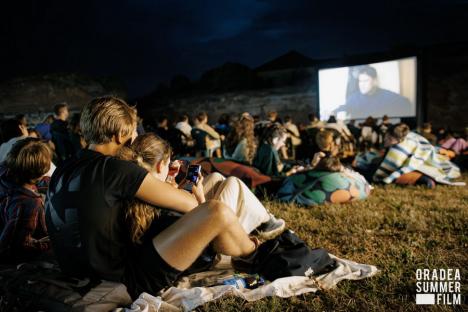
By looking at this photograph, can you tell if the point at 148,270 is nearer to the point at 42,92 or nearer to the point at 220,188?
the point at 220,188

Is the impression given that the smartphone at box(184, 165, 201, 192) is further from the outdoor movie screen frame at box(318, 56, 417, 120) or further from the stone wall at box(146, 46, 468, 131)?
the stone wall at box(146, 46, 468, 131)

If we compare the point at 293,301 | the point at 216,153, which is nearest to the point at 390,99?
the point at 216,153

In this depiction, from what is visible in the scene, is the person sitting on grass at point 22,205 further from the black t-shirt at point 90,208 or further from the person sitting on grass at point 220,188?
the person sitting on grass at point 220,188

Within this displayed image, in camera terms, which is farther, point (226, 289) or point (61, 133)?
point (61, 133)

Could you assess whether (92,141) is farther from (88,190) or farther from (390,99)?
(390,99)

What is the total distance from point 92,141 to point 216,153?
7658 mm

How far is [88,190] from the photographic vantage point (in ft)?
5.82

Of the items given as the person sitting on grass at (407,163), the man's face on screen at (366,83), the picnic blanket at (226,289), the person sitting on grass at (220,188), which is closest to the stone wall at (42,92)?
the man's face on screen at (366,83)

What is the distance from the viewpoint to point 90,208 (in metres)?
1.79

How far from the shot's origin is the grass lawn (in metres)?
2.15

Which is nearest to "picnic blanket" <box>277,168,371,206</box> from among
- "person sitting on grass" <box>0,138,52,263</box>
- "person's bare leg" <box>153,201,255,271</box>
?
"person's bare leg" <box>153,201,255,271</box>

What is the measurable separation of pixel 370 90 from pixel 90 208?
13.0 meters

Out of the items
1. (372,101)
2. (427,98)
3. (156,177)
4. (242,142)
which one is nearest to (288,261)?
(156,177)

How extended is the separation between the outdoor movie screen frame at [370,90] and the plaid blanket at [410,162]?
25.2 feet
